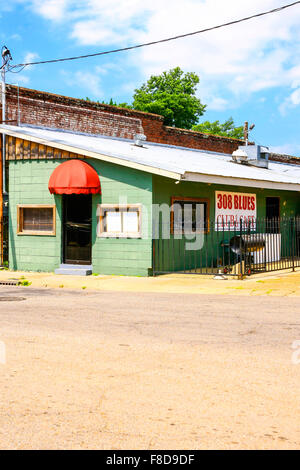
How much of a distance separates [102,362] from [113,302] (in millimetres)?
5340

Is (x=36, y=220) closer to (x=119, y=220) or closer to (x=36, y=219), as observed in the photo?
(x=36, y=219)

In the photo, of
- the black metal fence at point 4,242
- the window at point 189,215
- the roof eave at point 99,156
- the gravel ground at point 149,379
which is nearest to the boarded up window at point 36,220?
the black metal fence at point 4,242

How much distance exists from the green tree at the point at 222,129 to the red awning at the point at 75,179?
58686 mm

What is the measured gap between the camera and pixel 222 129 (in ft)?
259

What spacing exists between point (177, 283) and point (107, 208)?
3.74 meters

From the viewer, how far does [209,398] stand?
5.21 metres

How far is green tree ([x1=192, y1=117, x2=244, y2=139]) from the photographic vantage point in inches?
2997

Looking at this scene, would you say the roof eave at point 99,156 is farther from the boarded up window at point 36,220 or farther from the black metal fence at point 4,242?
the black metal fence at point 4,242

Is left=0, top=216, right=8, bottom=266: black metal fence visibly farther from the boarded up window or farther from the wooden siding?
the wooden siding

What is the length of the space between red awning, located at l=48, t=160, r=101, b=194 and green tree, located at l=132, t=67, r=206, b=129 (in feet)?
154

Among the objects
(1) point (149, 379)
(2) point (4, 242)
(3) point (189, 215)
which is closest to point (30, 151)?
(2) point (4, 242)

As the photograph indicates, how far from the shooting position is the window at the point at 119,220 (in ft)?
55.7

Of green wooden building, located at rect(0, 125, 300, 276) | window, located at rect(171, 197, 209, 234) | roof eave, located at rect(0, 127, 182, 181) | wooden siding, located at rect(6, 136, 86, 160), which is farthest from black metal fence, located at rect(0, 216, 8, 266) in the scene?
window, located at rect(171, 197, 209, 234)

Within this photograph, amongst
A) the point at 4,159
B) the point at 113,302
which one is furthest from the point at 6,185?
the point at 113,302
